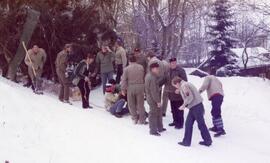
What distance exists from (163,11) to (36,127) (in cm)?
2063

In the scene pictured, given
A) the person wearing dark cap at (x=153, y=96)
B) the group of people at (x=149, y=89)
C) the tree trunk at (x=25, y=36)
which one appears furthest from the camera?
the tree trunk at (x=25, y=36)

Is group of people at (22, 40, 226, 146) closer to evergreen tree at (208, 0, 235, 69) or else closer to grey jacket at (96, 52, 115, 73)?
grey jacket at (96, 52, 115, 73)

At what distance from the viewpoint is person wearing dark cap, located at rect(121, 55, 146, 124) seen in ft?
46.7

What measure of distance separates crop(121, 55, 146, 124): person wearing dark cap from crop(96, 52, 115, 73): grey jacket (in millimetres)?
3089

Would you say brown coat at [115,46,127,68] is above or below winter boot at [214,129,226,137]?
above

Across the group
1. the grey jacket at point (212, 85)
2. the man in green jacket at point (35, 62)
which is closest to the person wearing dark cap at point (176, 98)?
the grey jacket at point (212, 85)

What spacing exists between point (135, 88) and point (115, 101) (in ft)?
5.86

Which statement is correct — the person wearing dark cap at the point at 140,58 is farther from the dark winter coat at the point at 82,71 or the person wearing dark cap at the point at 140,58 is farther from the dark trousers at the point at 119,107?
the dark winter coat at the point at 82,71

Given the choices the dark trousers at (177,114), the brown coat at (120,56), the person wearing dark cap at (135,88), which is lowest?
the dark trousers at (177,114)

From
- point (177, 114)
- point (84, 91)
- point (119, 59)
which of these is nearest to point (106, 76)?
point (119, 59)

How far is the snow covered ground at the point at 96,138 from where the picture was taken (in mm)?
10648

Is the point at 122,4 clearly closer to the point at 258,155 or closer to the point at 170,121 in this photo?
the point at 170,121

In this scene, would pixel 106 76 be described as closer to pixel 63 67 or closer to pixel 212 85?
pixel 63 67

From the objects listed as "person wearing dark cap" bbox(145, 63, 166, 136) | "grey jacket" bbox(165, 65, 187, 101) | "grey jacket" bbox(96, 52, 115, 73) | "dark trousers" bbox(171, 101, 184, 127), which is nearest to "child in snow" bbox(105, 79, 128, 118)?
"grey jacket" bbox(96, 52, 115, 73)
